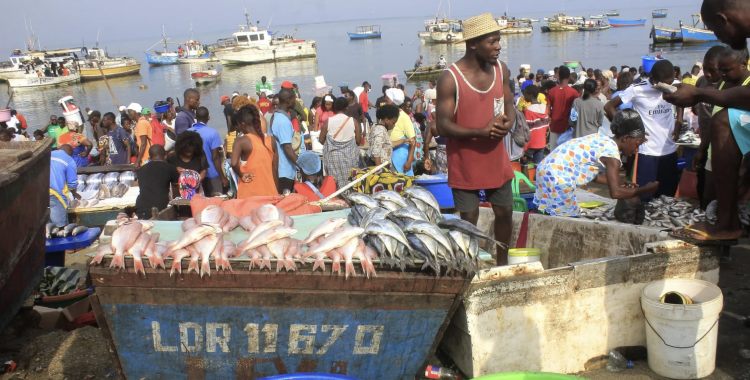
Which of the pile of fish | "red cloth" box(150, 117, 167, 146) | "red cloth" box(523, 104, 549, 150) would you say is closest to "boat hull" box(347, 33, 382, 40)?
"red cloth" box(150, 117, 167, 146)

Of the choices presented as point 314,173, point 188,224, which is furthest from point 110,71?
point 188,224

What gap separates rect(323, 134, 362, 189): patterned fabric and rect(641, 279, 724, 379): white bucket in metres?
4.71

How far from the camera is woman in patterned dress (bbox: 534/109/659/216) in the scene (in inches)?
180

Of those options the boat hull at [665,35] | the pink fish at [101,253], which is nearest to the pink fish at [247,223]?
the pink fish at [101,253]

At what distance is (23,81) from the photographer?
1875 inches

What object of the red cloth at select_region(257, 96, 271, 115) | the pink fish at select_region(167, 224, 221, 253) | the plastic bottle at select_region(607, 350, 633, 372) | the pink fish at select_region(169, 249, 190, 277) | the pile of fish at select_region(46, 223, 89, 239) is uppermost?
the pink fish at select_region(167, 224, 221, 253)

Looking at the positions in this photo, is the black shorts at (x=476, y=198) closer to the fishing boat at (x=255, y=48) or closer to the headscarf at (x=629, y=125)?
the headscarf at (x=629, y=125)

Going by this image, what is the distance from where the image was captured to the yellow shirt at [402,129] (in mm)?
8414

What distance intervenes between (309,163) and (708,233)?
5.70m

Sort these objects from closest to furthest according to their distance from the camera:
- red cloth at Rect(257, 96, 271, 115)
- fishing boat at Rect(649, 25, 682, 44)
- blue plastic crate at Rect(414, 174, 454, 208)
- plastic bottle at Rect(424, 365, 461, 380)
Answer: plastic bottle at Rect(424, 365, 461, 380)
blue plastic crate at Rect(414, 174, 454, 208)
red cloth at Rect(257, 96, 271, 115)
fishing boat at Rect(649, 25, 682, 44)

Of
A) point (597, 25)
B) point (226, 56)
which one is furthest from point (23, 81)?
point (597, 25)

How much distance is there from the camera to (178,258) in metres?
3.03

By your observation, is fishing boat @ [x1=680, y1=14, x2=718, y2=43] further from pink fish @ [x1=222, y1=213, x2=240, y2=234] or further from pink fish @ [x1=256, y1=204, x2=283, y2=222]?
pink fish @ [x1=222, y1=213, x2=240, y2=234]

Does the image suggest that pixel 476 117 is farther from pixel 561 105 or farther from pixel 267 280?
pixel 561 105
